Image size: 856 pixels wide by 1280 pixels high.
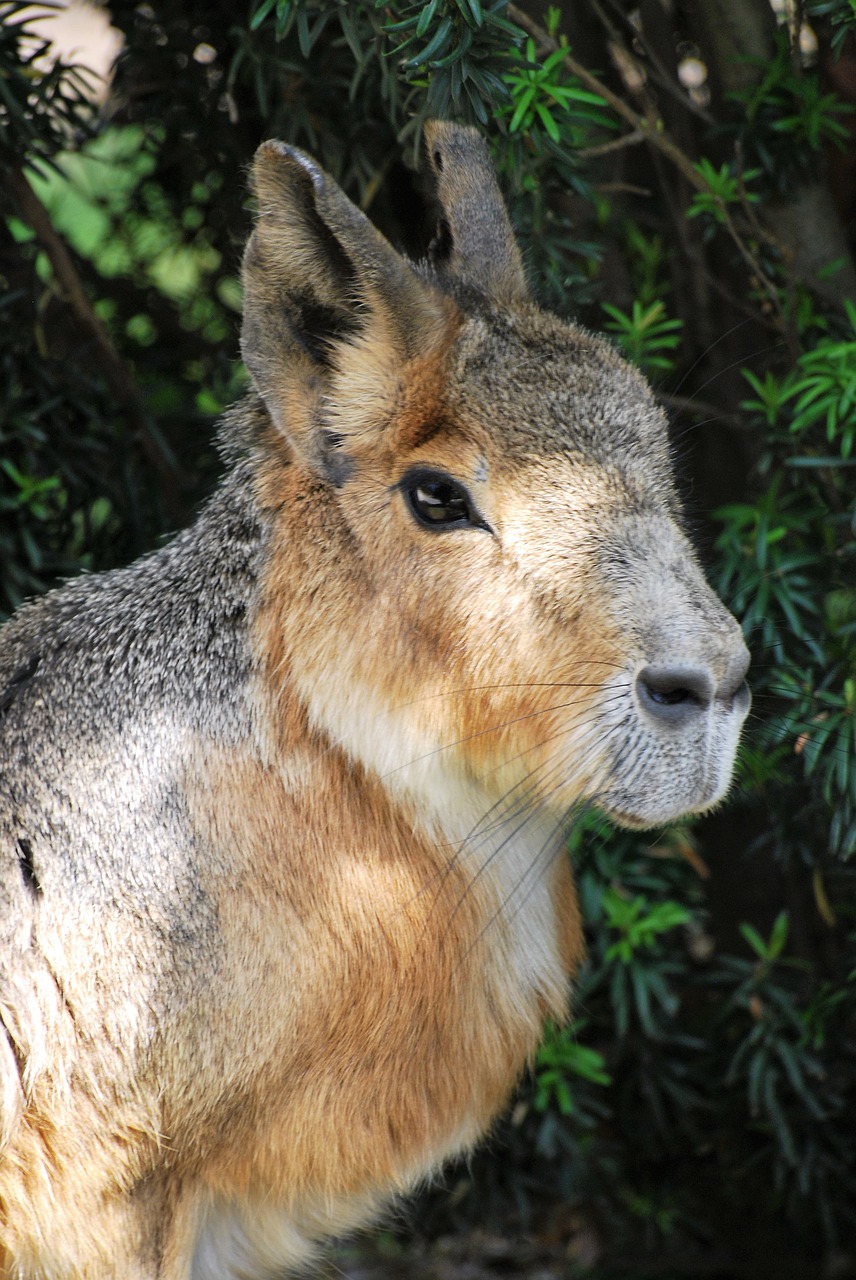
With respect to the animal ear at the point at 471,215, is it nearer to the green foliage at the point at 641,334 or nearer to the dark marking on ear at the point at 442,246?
the dark marking on ear at the point at 442,246

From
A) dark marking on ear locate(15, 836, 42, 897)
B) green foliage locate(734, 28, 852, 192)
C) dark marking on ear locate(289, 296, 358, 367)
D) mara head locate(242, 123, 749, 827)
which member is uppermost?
green foliage locate(734, 28, 852, 192)

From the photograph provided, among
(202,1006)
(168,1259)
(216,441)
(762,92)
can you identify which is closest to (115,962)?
(202,1006)

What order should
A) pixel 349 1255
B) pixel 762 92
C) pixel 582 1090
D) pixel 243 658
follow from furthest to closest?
pixel 349 1255 → pixel 582 1090 → pixel 762 92 → pixel 243 658

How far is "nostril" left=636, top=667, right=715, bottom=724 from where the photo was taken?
7.59 feet

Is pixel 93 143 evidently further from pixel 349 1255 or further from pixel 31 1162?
pixel 349 1255

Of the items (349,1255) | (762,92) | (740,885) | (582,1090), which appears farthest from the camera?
(349,1255)

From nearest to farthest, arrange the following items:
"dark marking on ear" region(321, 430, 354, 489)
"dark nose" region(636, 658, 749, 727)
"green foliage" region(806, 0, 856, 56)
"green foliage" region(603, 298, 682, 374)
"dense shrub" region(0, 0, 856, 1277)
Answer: "dark nose" region(636, 658, 749, 727) < "dark marking on ear" region(321, 430, 354, 489) < "green foliage" region(806, 0, 856, 56) < "dense shrub" region(0, 0, 856, 1277) < "green foliage" region(603, 298, 682, 374)

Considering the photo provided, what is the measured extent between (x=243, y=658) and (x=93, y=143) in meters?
2.28

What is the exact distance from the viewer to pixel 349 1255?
16.1 feet

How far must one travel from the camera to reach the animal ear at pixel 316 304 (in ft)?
8.21

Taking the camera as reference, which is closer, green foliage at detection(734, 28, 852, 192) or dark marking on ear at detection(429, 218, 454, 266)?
dark marking on ear at detection(429, 218, 454, 266)

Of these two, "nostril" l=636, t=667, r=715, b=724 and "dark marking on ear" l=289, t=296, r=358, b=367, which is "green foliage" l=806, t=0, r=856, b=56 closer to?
"dark marking on ear" l=289, t=296, r=358, b=367

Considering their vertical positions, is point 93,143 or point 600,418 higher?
point 93,143

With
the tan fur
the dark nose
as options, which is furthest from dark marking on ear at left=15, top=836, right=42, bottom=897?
the dark nose
